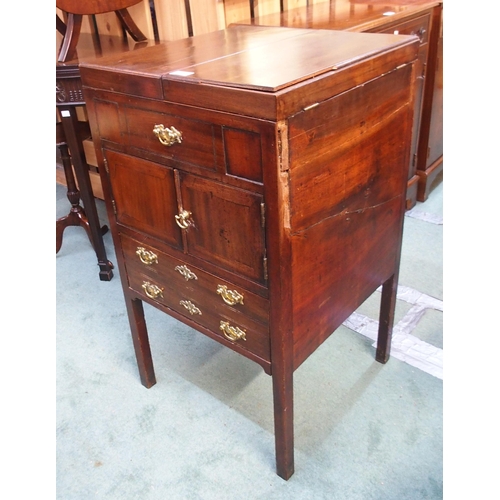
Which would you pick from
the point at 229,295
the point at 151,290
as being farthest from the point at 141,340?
the point at 229,295

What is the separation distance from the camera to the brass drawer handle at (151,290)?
1.30 meters

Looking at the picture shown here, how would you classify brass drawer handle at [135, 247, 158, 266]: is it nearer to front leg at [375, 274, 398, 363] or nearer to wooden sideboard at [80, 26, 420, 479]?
wooden sideboard at [80, 26, 420, 479]

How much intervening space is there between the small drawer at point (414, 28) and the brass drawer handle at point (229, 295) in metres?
1.16

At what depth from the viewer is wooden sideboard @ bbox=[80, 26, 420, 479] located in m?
0.89

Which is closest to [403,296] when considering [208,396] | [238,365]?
[238,365]

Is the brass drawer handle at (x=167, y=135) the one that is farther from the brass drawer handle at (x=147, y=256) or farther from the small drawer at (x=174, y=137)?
the brass drawer handle at (x=147, y=256)

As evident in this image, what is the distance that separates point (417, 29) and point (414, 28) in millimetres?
36

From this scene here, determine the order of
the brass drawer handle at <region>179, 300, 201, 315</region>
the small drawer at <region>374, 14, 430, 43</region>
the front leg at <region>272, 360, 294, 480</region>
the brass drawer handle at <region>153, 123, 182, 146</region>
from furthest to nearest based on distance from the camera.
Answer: the small drawer at <region>374, 14, 430, 43</region>, the brass drawer handle at <region>179, 300, 201, 315</region>, the front leg at <region>272, 360, 294, 480</region>, the brass drawer handle at <region>153, 123, 182, 146</region>

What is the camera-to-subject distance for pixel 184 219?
1090mm

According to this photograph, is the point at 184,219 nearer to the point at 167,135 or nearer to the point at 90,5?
the point at 167,135

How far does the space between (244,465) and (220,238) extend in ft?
2.11

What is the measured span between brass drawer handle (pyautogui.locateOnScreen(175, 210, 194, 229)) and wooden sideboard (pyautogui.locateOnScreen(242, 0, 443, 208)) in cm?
86

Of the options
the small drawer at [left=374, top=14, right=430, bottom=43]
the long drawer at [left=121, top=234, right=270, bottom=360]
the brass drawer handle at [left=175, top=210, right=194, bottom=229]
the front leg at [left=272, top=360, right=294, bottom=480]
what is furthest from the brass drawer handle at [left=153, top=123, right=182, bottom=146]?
the small drawer at [left=374, top=14, right=430, bottom=43]

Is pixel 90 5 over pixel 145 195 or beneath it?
over
